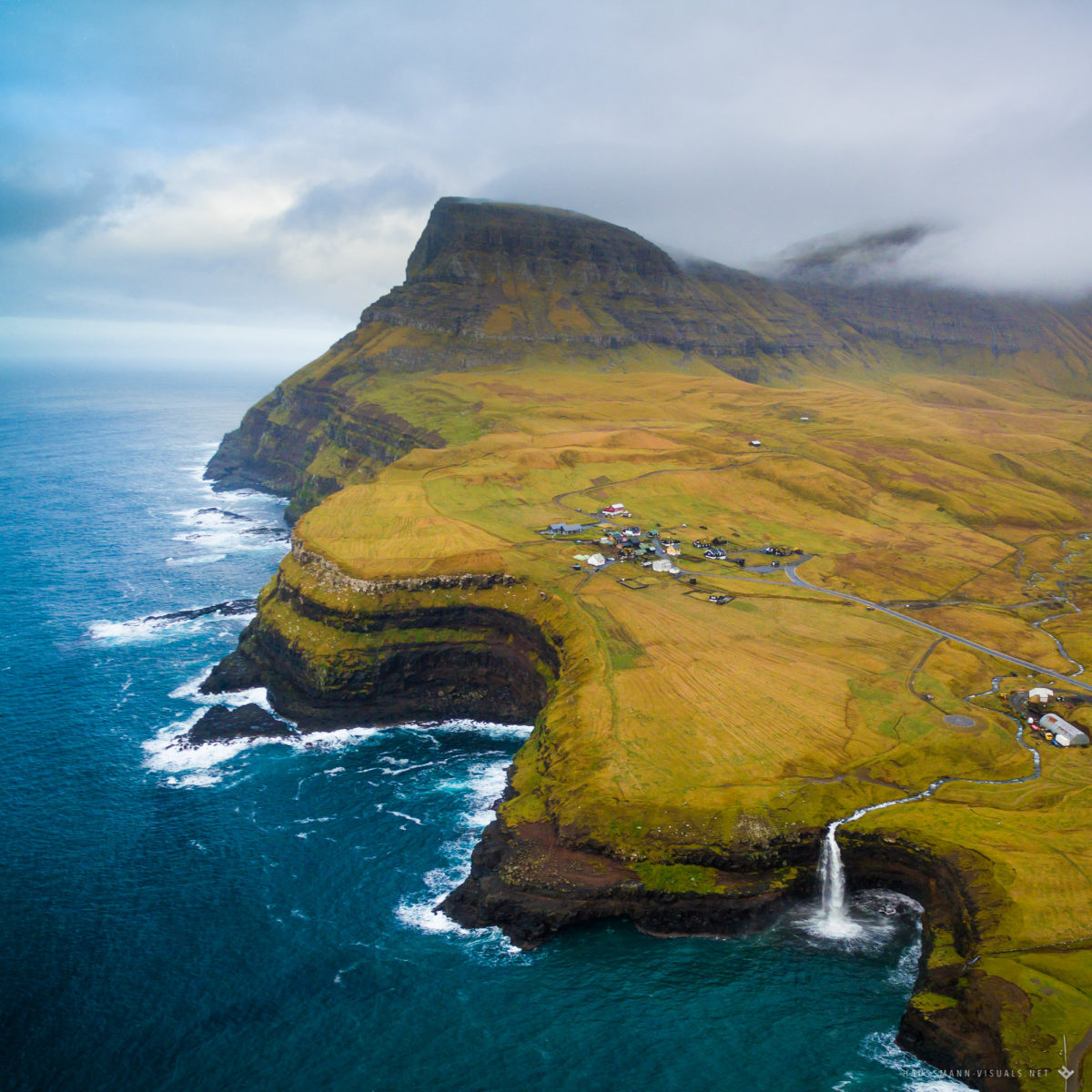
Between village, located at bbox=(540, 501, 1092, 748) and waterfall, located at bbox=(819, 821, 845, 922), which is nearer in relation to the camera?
waterfall, located at bbox=(819, 821, 845, 922)

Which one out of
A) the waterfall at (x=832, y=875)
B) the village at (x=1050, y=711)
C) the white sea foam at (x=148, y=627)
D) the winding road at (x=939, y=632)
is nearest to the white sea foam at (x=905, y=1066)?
the waterfall at (x=832, y=875)

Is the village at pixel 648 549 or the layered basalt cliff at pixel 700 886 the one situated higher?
the village at pixel 648 549

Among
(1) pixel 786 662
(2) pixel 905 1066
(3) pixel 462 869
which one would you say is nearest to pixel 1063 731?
(1) pixel 786 662

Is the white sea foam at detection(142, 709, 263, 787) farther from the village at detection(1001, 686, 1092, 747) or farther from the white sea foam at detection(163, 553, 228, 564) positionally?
the village at detection(1001, 686, 1092, 747)

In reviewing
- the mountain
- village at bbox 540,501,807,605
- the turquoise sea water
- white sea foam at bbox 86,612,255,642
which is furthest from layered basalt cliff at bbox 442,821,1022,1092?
white sea foam at bbox 86,612,255,642

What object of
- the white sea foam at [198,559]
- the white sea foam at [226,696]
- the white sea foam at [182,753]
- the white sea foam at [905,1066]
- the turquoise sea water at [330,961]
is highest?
the white sea foam at [198,559]

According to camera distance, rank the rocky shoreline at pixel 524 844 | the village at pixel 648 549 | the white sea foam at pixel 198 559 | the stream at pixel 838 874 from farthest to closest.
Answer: the white sea foam at pixel 198 559 < the village at pixel 648 549 < the stream at pixel 838 874 < the rocky shoreline at pixel 524 844

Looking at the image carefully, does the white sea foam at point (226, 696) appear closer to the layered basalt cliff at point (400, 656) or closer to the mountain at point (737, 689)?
the layered basalt cliff at point (400, 656)
